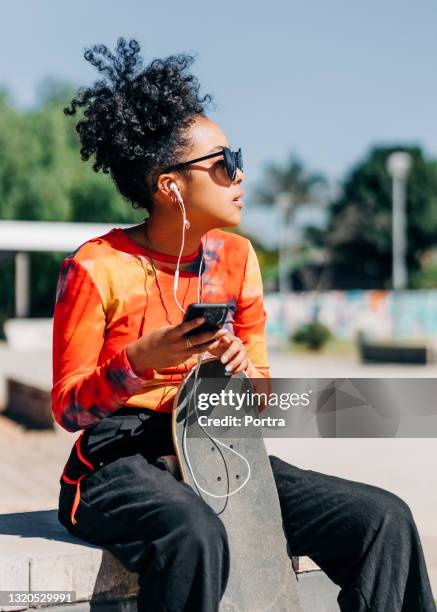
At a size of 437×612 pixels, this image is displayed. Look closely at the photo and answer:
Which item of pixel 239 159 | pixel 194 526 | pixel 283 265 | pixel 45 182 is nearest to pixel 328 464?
pixel 239 159

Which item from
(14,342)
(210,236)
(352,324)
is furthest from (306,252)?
(210,236)

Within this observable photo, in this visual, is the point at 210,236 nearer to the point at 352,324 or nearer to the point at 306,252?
the point at 352,324

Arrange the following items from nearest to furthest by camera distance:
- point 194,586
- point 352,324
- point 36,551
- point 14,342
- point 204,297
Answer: point 194,586, point 36,551, point 204,297, point 14,342, point 352,324

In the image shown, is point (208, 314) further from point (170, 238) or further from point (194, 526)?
point (170, 238)

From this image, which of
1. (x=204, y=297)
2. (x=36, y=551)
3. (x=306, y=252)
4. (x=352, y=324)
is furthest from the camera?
(x=306, y=252)

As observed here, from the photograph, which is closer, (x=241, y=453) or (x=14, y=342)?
(x=241, y=453)

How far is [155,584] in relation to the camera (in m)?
2.26

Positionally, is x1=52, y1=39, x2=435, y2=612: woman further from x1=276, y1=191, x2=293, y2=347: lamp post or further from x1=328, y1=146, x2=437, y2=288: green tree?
x1=328, y1=146, x2=437, y2=288: green tree

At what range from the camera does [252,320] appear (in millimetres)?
2861

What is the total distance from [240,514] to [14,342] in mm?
24863

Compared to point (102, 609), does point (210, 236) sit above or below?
above

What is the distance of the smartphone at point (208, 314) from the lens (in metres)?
2.16

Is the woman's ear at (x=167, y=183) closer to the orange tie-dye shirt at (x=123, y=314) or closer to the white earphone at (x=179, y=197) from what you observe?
the white earphone at (x=179, y=197)

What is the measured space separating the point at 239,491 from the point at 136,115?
1097 millimetres
